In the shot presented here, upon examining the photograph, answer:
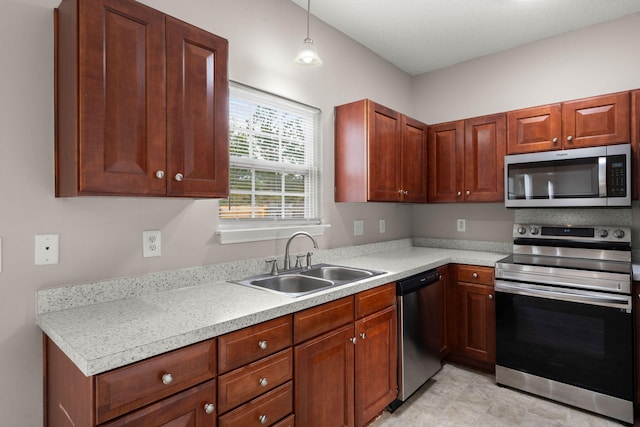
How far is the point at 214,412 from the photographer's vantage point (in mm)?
1255

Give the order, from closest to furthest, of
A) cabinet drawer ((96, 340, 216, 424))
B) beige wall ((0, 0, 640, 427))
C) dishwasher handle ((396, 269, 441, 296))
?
cabinet drawer ((96, 340, 216, 424)) → beige wall ((0, 0, 640, 427)) → dishwasher handle ((396, 269, 441, 296))

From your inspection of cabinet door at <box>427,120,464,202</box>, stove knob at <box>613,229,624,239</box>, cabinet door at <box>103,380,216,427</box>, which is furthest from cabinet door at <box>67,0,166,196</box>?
stove knob at <box>613,229,624,239</box>

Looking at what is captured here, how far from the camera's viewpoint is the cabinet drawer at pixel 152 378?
1.01 metres

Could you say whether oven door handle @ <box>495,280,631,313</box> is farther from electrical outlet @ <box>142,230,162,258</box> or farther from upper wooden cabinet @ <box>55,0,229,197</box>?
A: electrical outlet @ <box>142,230,162,258</box>

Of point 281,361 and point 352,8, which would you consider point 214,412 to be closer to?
point 281,361

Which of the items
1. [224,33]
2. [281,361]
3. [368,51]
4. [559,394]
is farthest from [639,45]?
[281,361]

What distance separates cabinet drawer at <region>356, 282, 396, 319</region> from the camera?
196cm

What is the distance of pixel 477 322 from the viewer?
2.80m

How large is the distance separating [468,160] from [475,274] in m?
1.02

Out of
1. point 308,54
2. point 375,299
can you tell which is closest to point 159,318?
point 375,299

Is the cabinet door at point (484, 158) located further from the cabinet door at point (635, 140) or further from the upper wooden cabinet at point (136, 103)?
the upper wooden cabinet at point (136, 103)

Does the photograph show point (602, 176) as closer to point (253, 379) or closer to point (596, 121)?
point (596, 121)

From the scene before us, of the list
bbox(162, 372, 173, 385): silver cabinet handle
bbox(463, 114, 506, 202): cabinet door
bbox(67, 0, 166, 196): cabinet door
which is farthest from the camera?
bbox(463, 114, 506, 202): cabinet door

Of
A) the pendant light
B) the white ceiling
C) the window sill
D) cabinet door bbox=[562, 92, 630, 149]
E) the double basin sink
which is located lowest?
the double basin sink
